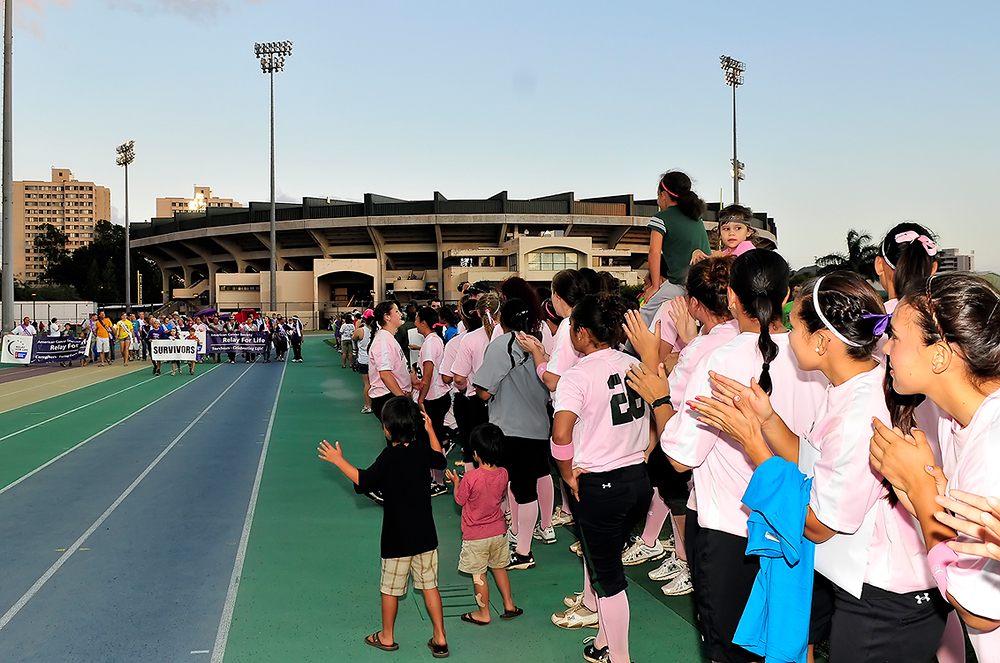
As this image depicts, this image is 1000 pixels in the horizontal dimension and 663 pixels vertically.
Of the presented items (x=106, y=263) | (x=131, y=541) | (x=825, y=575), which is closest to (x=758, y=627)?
(x=825, y=575)

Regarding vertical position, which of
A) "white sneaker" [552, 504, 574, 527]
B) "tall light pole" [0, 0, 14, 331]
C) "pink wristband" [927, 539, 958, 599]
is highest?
"tall light pole" [0, 0, 14, 331]

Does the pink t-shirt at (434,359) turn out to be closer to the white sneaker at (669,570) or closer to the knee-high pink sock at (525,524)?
the knee-high pink sock at (525,524)

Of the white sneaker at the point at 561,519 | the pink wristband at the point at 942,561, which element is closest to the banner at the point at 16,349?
the white sneaker at the point at 561,519

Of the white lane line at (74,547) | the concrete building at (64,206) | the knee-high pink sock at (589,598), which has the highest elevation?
the concrete building at (64,206)

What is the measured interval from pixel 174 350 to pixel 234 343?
169 inches

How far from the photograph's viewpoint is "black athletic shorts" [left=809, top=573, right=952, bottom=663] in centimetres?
208

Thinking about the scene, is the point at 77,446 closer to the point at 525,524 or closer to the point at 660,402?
the point at 525,524

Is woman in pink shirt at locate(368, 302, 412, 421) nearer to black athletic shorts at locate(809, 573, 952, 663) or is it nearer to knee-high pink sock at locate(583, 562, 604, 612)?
knee-high pink sock at locate(583, 562, 604, 612)

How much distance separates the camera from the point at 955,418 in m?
1.81

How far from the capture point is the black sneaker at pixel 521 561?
5.05 metres

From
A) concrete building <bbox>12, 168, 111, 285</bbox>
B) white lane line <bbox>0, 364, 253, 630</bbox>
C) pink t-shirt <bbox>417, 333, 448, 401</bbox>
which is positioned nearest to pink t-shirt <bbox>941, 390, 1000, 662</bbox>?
white lane line <bbox>0, 364, 253, 630</bbox>

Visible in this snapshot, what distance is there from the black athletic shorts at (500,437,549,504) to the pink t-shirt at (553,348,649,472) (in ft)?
5.58

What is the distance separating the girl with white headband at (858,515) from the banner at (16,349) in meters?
26.7

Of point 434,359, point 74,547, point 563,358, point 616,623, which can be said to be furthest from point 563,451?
point 74,547
